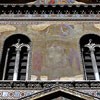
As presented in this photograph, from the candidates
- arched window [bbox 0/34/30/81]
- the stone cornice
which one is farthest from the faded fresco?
the stone cornice

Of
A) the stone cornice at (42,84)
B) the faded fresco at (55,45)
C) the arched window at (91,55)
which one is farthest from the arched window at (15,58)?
the arched window at (91,55)

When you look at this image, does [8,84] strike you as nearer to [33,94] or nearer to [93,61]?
[33,94]

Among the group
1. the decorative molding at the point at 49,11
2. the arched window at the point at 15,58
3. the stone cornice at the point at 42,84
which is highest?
the decorative molding at the point at 49,11

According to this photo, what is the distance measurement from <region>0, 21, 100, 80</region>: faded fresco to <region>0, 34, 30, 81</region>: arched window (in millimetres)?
223

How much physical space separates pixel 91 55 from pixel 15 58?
276cm

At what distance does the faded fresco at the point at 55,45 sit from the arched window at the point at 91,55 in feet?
0.83

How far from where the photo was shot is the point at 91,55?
546 inches

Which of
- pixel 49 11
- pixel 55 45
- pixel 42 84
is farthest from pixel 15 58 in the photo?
pixel 49 11

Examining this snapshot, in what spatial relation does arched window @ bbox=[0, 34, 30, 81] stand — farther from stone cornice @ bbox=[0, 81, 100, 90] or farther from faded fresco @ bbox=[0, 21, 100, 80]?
stone cornice @ bbox=[0, 81, 100, 90]

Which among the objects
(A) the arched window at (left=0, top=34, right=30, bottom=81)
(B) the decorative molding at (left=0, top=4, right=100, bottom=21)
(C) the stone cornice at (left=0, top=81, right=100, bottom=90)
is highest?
(B) the decorative molding at (left=0, top=4, right=100, bottom=21)

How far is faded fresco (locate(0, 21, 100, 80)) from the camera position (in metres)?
12.8

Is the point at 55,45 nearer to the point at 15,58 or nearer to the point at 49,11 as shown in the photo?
the point at 15,58

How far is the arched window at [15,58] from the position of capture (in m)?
13.1

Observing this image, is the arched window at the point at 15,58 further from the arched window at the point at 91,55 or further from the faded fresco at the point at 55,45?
the arched window at the point at 91,55
